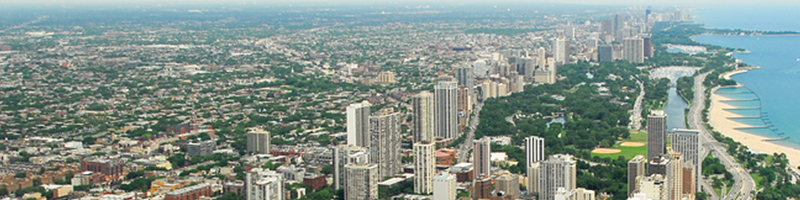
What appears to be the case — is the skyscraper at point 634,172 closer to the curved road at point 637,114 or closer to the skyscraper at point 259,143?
the skyscraper at point 259,143

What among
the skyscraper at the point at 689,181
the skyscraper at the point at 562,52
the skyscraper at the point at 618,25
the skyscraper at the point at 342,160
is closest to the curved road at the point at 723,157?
the skyscraper at the point at 689,181

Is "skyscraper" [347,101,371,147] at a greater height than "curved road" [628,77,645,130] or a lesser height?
greater

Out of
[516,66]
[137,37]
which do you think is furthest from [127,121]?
[137,37]

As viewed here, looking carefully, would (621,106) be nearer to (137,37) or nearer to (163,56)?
(163,56)

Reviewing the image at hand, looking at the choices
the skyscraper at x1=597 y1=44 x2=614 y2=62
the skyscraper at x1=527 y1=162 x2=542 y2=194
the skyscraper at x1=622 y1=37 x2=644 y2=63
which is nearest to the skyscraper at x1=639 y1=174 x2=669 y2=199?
the skyscraper at x1=527 y1=162 x2=542 y2=194

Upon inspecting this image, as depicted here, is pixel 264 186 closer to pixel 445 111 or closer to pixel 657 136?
pixel 657 136

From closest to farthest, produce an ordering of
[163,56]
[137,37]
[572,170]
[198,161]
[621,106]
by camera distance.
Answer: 1. [572,170]
2. [198,161]
3. [621,106]
4. [163,56]
5. [137,37]

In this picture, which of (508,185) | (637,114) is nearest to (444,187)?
(508,185)

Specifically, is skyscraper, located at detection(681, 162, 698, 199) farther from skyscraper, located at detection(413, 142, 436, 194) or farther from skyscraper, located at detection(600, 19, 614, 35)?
skyscraper, located at detection(600, 19, 614, 35)
